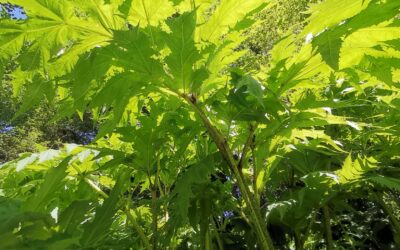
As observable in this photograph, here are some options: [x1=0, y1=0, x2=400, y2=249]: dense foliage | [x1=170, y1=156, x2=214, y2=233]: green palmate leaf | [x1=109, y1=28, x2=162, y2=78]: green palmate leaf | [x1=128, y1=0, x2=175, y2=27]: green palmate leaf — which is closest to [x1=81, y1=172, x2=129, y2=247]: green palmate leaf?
[x1=0, y1=0, x2=400, y2=249]: dense foliage

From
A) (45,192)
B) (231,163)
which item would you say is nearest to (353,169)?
(231,163)

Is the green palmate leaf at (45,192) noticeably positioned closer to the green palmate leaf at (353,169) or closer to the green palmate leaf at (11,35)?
the green palmate leaf at (11,35)

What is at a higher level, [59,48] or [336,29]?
[59,48]

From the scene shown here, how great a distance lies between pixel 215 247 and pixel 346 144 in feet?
2.00

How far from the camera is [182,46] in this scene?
69 centimetres

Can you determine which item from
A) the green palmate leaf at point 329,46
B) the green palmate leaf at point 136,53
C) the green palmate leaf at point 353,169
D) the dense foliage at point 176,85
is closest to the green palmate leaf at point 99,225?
the dense foliage at point 176,85

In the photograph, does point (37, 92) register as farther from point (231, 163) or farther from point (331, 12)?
point (331, 12)

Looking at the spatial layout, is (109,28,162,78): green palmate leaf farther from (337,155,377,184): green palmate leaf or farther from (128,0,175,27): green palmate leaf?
(337,155,377,184): green palmate leaf

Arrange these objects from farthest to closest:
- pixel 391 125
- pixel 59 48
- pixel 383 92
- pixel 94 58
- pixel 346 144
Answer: pixel 346 144, pixel 383 92, pixel 391 125, pixel 59 48, pixel 94 58

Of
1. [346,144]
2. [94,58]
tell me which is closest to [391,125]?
[346,144]

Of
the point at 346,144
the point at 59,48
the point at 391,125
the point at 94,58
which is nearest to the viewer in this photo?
the point at 94,58

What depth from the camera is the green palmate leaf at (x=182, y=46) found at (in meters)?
0.67

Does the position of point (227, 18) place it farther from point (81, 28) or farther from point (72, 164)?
point (72, 164)

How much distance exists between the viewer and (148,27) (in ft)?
2.51
